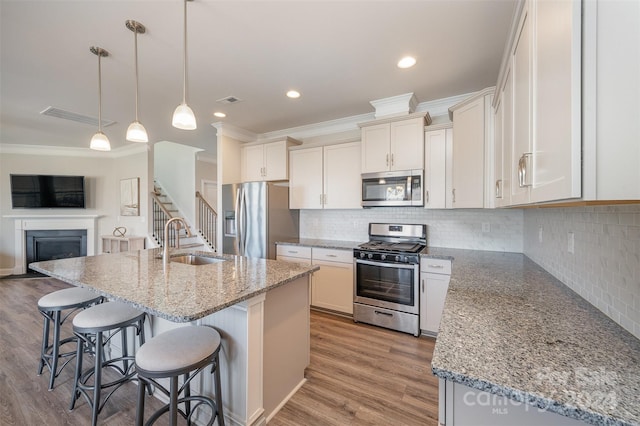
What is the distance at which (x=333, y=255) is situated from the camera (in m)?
3.33

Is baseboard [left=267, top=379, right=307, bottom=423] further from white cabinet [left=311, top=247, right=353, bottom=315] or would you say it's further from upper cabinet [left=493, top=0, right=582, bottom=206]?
upper cabinet [left=493, top=0, right=582, bottom=206]

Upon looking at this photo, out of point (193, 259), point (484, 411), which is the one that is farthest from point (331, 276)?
point (484, 411)

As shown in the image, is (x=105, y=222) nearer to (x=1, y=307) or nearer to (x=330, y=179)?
(x=1, y=307)

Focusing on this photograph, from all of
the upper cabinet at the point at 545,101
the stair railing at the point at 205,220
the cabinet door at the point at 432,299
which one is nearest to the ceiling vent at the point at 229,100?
the upper cabinet at the point at 545,101

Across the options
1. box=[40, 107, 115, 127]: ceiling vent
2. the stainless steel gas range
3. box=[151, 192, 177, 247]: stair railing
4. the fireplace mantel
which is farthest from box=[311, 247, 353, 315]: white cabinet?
the fireplace mantel

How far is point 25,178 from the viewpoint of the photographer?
5449 millimetres

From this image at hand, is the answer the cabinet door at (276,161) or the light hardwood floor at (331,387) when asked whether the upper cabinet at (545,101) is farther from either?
the cabinet door at (276,161)

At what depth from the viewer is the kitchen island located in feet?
4.47

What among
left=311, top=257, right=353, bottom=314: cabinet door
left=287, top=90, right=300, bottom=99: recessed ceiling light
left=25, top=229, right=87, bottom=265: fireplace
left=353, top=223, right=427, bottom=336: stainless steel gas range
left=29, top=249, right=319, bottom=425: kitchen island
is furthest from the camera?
left=25, top=229, right=87, bottom=265: fireplace

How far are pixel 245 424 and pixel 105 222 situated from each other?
21.4ft

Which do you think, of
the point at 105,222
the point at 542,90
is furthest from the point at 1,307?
the point at 542,90

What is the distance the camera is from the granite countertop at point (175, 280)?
4.09 feet

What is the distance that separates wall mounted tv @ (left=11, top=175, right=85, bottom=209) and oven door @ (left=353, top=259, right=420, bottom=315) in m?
6.48

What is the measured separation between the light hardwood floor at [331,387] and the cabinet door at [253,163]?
7.93 ft
